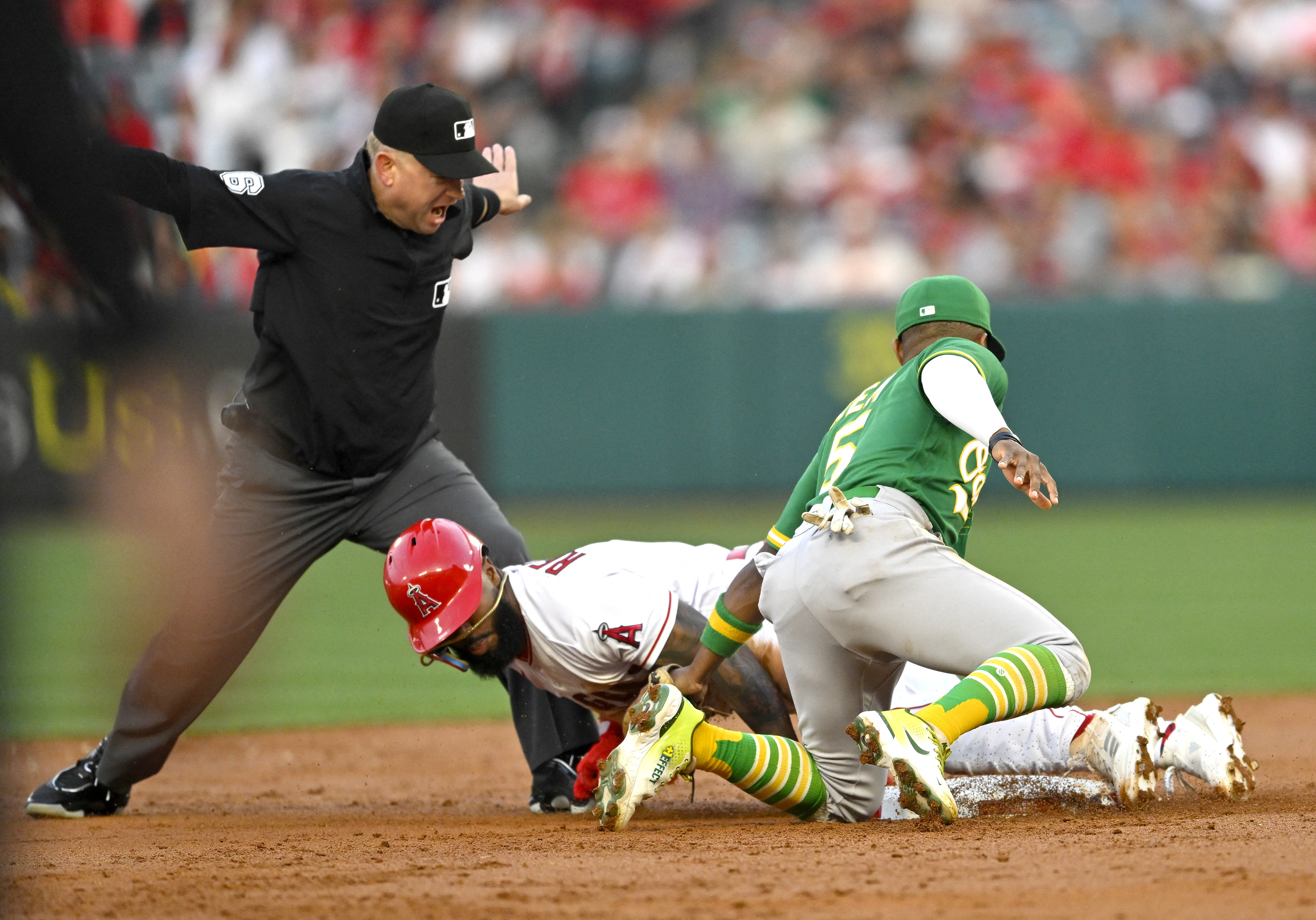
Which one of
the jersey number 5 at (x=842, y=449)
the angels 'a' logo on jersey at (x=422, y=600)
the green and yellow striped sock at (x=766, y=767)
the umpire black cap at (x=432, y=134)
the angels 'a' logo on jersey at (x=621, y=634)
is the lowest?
the green and yellow striped sock at (x=766, y=767)

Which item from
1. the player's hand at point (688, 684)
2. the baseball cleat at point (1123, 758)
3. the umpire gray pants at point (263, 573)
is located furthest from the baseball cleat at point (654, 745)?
the baseball cleat at point (1123, 758)

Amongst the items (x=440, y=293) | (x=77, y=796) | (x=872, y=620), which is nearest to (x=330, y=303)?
(x=440, y=293)

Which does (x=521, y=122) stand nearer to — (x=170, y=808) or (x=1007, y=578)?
(x=1007, y=578)

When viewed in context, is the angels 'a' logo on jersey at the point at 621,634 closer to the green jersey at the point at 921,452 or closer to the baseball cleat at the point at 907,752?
the green jersey at the point at 921,452

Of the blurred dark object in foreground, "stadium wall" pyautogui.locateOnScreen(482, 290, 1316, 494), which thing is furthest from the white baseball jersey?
"stadium wall" pyautogui.locateOnScreen(482, 290, 1316, 494)

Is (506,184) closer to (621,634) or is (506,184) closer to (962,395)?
(621,634)

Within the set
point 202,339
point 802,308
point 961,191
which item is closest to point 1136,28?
point 961,191

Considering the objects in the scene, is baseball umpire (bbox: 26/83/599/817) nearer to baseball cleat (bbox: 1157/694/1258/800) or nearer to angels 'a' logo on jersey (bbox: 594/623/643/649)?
angels 'a' logo on jersey (bbox: 594/623/643/649)
